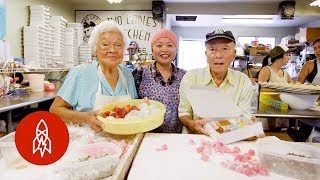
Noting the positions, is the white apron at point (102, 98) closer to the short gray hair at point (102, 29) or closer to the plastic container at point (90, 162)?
the short gray hair at point (102, 29)

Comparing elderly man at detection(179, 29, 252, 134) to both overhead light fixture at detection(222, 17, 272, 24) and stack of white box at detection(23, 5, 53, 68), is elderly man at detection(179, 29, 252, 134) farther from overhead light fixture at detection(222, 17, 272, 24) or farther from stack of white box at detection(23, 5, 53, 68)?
overhead light fixture at detection(222, 17, 272, 24)

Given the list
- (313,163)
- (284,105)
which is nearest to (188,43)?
(284,105)

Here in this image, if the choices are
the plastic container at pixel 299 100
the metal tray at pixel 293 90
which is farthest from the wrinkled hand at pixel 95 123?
the plastic container at pixel 299 100

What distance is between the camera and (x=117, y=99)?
1893mm

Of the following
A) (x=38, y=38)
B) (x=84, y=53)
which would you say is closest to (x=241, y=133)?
(x=38, y=38)

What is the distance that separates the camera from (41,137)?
0.61m

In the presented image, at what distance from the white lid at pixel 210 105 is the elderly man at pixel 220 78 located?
19 centimetres

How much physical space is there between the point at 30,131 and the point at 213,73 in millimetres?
1555

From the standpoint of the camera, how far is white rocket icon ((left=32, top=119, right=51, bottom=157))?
60 cm

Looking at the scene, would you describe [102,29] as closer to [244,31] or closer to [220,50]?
[220,50]

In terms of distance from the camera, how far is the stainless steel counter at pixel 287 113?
2635mm

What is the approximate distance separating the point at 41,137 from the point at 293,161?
86cm

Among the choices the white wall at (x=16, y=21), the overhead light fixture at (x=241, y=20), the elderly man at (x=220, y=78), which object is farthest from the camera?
the overhead light fixture at (x=241, y=20)

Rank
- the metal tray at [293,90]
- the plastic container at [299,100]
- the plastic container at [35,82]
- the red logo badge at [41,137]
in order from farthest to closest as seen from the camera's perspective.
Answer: the plastic container at [35,82], the plastic container at [299,100], the metal tray at [293,90], the red logo badge at [41,137]
